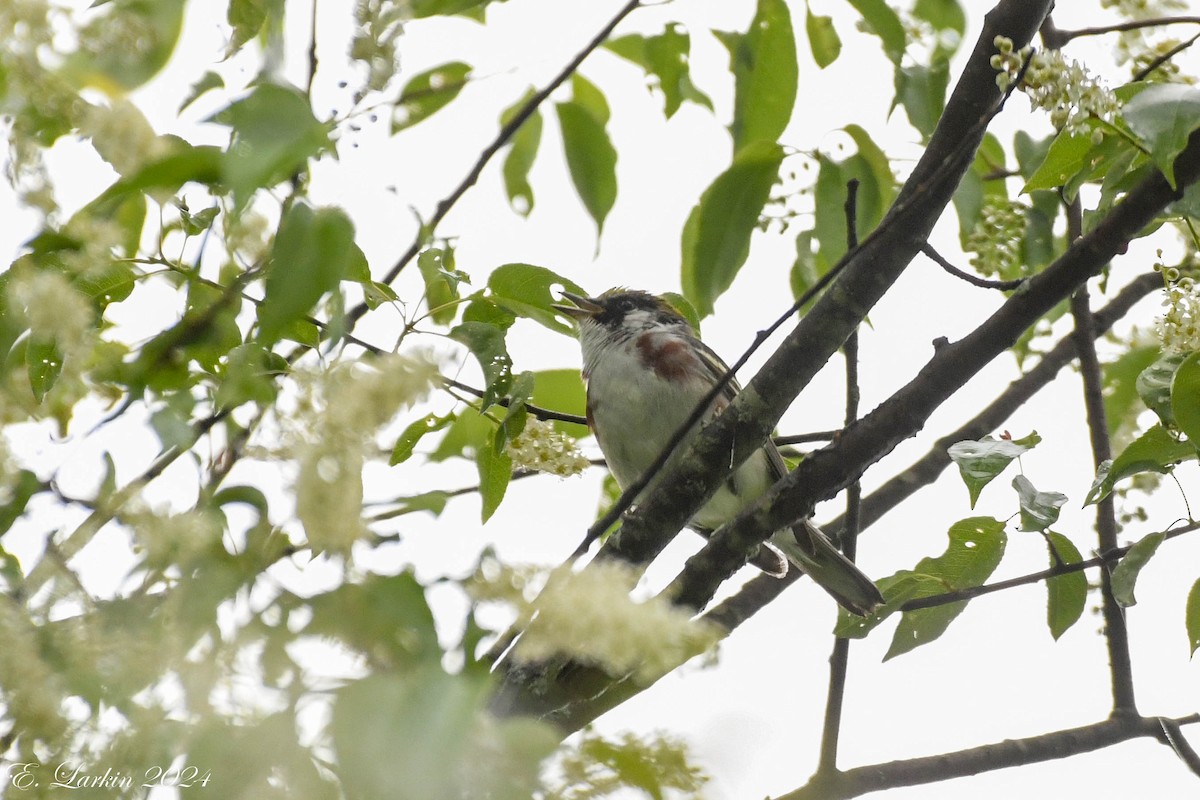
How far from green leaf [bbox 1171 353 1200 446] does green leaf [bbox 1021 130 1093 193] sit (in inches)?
17.8

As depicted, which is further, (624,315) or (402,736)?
(624,315)

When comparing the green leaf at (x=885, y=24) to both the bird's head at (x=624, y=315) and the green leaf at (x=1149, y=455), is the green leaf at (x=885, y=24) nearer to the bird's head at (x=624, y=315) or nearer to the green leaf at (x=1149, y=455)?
the green leaf at (x=1149, y=455)

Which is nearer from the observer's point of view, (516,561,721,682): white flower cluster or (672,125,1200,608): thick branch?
(516,561,721,682): white flower cluster

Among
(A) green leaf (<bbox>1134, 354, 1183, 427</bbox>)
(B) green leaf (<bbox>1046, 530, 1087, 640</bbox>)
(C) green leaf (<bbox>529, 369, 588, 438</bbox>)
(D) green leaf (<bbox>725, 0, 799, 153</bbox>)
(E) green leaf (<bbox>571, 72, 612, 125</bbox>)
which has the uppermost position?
(E) green leaf (<bbox>571, 72, 612, 125</bbox>)

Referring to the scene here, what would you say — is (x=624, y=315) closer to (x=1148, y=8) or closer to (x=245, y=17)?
(x=1148, y=8)

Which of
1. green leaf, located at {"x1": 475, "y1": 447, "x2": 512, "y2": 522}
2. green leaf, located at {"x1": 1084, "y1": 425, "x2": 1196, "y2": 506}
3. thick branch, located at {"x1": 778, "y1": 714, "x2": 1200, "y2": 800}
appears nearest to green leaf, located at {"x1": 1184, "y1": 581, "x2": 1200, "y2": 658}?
green leaf, located at {"x1": 1084, "y1": 425, "x2": 1196, "y2": 506}

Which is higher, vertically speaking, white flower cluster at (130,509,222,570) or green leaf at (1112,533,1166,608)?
green leaf at (1112,533,1166,608)

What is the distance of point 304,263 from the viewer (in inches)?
59.9

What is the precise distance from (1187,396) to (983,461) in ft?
1.42

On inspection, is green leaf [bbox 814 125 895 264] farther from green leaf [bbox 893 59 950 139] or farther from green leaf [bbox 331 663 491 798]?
green leaf [bbox 331 663 491 798]

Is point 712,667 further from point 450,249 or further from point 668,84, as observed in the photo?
point 668,84

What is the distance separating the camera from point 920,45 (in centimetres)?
368

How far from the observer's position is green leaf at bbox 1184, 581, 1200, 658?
258cm

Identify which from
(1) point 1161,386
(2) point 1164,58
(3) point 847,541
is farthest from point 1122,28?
(3) point 847,541
